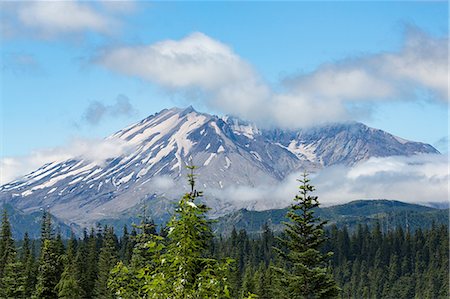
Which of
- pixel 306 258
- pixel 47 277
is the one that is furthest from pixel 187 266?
pixel 47 277

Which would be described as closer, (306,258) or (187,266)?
(187,266)

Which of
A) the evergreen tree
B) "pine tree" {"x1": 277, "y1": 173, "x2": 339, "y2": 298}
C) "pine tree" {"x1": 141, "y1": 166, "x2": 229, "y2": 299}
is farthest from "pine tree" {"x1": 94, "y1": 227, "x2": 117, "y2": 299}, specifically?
"pine tree" {"x1": 141, "y1": 166, "x2": 229, "y2": 299}

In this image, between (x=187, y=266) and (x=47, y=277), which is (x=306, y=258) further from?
(x=47, y=277)

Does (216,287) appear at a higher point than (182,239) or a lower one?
lower

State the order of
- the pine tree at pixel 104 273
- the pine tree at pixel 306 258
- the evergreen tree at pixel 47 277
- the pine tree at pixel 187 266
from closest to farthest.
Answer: the pine tree at pixel 187 266 → the pine tree at pixel 306 258 → the evergreen tree at pixel 47 277 → the pine tree at pixel 104 273

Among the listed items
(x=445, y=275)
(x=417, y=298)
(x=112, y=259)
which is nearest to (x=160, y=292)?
(x=112, y=259)

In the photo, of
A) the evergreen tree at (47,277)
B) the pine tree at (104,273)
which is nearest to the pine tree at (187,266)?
the evergreen tree at (47,277)

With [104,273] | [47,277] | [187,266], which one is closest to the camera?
[187,266]

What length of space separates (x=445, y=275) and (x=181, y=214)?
192 meters

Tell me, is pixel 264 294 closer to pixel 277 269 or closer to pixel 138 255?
pixel 138 255

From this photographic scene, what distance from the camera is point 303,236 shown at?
34469 millimetres

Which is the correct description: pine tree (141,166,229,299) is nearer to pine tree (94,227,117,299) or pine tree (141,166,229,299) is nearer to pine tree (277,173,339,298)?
pine tree (277,173,339,298)

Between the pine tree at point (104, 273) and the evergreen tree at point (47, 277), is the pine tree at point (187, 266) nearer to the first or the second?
the evergreen tree at point (47, 277)

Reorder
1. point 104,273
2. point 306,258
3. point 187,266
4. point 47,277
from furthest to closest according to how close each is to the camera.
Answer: point 104,273 < point 47,277 < point 306,258 < point 187,266
